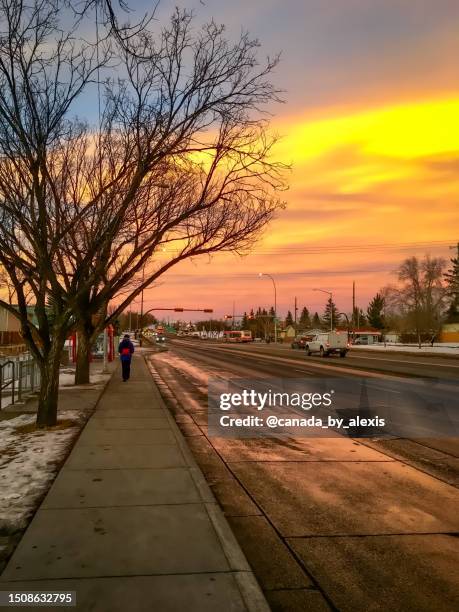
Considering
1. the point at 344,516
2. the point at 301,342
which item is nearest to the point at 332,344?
the point at 301,342

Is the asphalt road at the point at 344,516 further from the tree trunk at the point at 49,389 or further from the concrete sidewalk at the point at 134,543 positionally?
the tree trunk at the point at 49,389

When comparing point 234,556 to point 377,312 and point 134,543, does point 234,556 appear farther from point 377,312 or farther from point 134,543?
point 377,312

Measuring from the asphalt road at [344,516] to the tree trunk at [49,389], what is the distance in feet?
8.88

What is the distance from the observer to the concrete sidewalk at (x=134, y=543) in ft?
11.9

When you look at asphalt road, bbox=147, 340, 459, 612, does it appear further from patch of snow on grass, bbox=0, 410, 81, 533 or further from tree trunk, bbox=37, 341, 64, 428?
tree trunk, bbox=37, 341, 64, 428

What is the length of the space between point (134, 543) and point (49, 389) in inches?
249

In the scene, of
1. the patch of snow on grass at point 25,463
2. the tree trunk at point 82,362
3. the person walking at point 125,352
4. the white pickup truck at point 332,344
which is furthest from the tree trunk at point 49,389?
the white pickup truck at point 332,344

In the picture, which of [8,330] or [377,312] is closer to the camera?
[8,330]

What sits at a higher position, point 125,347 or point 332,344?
point 125,347

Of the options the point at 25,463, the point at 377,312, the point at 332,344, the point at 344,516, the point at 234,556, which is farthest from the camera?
the point at 377,312

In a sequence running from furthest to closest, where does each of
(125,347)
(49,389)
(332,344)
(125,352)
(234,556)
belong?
1. (332,344)
2. (125,352)
3. (125,347)
4. (49,389)
5. (234,556)

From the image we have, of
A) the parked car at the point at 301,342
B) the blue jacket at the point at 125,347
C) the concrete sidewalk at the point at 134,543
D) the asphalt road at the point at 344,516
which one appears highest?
the blue jacket at the point at 125,347

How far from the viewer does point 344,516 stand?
5496 millimetres

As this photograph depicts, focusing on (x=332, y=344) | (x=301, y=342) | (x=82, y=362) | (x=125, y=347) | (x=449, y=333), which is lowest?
(x=301, y=342)
